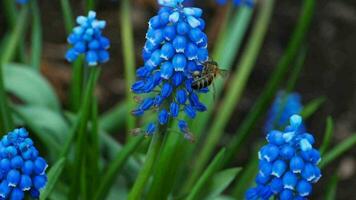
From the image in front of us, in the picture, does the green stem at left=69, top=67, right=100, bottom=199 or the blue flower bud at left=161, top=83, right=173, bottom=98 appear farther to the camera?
the green stem at left=69, top=67, right=100, bottom=199

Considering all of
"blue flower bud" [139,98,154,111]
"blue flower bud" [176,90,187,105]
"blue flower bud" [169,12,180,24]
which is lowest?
"blue flower bud" [139,98,154,111]

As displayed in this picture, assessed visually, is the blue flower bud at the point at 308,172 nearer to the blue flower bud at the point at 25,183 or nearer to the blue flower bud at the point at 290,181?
the blue flower bud at the point at 290,181

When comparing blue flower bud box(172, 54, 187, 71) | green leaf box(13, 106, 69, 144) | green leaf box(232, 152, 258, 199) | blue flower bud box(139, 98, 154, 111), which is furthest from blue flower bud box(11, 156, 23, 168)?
green leaf box(232, 152, 258, 199)

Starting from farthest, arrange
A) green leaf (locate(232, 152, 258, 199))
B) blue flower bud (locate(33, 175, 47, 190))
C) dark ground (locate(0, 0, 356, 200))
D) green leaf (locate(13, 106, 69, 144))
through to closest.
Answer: dark ground (locate(0, 0, 356, 200)), green leaf (locate(232, 152, 258, 199)), green leaf (locate(13, 106, 69, 144)), blue flower bud (locate(33, 175, 47, 190))

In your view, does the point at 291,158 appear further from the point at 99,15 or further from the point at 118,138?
the point at 99,15

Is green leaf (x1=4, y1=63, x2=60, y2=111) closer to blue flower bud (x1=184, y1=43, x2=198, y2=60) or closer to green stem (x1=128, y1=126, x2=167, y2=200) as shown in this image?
green stem (x1=128, y1=126, x2=167, y2=200)

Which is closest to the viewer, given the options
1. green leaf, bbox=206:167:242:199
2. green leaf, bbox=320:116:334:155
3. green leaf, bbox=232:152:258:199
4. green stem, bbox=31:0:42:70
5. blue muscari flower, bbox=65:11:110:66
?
blue muscari flower, bbox=65:11:110:66

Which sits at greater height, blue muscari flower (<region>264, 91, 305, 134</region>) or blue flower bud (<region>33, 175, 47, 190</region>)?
blue muscari flower (<region>264, 91, 305, 134</region>)

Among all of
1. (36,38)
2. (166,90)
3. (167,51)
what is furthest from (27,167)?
(36,38)

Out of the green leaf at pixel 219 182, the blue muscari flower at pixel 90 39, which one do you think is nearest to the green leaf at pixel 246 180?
the green leaf at pixel 219 182
